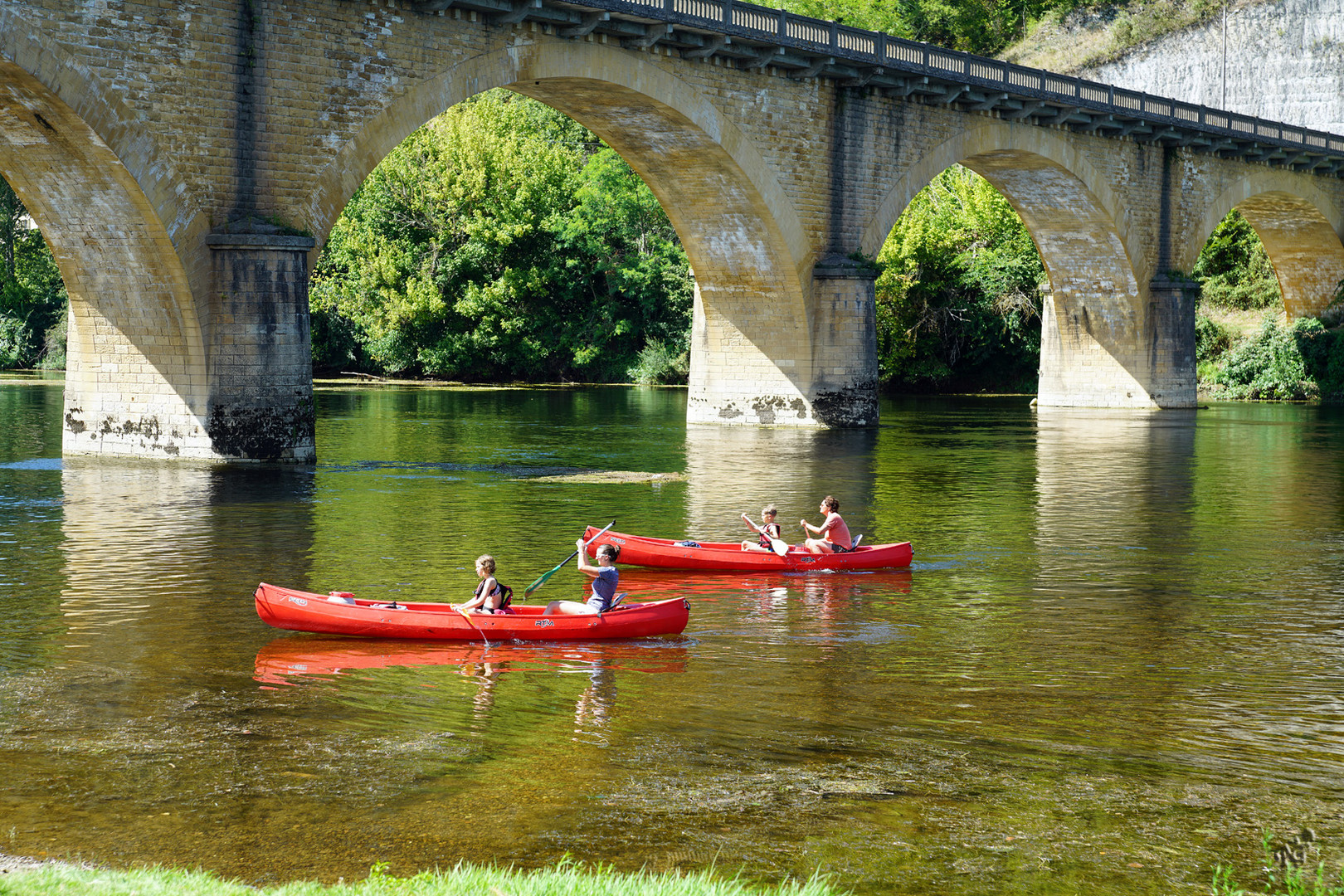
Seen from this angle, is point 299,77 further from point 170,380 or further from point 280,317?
point 170,380

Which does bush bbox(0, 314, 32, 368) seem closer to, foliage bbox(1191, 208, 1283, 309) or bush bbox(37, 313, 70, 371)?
bush bbox(37, 313, 70, 371)

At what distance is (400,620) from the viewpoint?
35.0 feet

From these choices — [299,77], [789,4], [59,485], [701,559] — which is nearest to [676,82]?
[299,77]

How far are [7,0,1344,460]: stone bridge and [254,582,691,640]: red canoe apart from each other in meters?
10.4

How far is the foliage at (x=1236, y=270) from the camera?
2064 inches

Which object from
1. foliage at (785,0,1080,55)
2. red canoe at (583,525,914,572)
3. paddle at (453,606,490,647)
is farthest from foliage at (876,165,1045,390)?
paddle at (453,606,490,647)

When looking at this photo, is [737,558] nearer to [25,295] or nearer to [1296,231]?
[1296,231]

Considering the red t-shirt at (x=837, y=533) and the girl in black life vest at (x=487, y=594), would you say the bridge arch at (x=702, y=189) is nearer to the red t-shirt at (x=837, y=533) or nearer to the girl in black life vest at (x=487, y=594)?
the red t-shirt at (x=837, y=533)

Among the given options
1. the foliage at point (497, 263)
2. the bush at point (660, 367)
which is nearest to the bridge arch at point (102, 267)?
the foliage at point (497, 263)

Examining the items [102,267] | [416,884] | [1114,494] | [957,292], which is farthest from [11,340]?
[416,884]

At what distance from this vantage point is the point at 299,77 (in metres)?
20.9

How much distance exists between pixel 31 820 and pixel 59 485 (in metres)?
13.7

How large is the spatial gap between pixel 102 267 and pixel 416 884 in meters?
17.5

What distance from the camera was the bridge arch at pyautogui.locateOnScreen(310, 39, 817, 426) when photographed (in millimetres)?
22766
